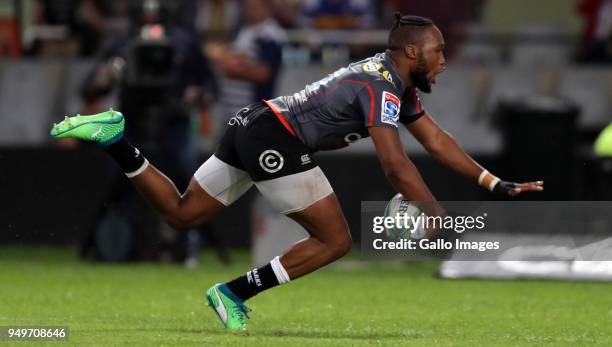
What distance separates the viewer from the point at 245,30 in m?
17.1

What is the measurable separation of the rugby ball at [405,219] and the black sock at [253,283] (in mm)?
853

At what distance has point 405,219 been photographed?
945 cm

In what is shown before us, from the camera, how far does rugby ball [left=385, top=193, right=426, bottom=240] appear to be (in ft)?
30.9

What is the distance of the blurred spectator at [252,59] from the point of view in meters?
16.6

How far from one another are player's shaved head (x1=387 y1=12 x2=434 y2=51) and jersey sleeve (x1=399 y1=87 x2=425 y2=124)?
0.42m

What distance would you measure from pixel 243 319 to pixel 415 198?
1.39 metres

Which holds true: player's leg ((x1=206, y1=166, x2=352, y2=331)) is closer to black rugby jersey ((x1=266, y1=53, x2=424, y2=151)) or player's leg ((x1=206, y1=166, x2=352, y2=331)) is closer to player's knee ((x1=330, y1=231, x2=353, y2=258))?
player's knee ((x1=330, y1=231, x2=353, y2=258))

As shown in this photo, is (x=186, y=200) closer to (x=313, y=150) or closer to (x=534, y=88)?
(x=313, y=150)

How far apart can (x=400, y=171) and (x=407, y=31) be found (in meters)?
1.04

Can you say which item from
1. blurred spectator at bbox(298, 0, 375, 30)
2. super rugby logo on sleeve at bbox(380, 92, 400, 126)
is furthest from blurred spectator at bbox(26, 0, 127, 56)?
super rugby logo on sleeve at bbox(380, 92, 400, 126)

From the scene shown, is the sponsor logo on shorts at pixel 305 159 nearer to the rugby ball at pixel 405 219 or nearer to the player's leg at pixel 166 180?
the player's leg at pixel 166 180

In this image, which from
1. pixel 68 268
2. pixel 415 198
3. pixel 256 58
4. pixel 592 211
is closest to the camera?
pixel 415 198

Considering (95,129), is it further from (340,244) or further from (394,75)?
(394,75)

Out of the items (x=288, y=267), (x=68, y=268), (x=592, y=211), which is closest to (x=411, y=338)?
(x=288, y=267)
